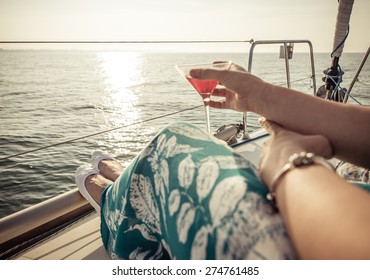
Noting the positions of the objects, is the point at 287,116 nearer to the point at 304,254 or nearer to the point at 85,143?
the point at 304,254

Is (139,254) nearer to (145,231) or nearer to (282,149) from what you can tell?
(145,231)

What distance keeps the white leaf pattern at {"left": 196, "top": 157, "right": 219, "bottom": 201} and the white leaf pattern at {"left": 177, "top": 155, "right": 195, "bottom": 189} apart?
0.08ft

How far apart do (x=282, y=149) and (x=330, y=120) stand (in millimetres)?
277

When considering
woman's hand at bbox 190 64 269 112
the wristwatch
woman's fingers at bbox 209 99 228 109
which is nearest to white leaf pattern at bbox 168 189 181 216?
the wristwatch

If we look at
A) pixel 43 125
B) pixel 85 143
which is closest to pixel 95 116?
pixel 43 125

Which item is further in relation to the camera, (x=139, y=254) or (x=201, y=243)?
(x=139, y=254)

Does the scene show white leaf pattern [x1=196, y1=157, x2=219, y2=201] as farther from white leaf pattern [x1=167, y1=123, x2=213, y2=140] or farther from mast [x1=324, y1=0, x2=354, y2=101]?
mast [x1=324, y1=0, x2=354, y2=101]

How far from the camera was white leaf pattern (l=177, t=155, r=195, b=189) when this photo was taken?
674mm

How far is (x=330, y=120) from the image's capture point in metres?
0.88

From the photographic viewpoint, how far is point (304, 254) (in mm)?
474

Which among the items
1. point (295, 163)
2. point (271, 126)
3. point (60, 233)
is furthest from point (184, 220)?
point (60, 233)
